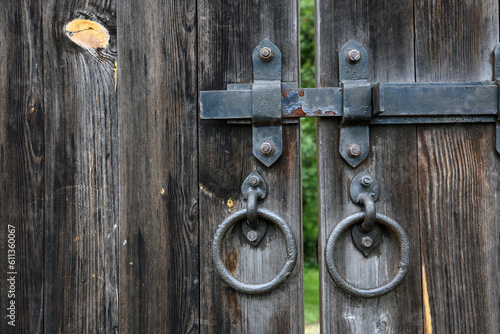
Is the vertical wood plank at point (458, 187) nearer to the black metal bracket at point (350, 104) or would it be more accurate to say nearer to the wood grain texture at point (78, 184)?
the black metal bracket at point (350, 104)

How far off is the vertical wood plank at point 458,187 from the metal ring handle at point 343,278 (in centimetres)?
5

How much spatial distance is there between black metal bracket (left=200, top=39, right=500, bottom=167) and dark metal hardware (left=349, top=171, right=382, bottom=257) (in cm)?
3

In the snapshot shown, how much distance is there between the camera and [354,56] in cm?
72

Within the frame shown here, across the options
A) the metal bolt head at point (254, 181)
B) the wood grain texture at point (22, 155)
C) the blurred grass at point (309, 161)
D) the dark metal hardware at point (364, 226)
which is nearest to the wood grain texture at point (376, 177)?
the dark metal hardware at point (364, 226)

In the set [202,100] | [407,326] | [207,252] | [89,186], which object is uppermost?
[202,100]

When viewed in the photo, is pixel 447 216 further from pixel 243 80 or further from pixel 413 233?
pixel 243 80

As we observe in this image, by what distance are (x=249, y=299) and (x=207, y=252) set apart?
0.12 m

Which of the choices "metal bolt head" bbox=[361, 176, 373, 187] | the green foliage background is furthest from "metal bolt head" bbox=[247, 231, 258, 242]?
the green foliage background

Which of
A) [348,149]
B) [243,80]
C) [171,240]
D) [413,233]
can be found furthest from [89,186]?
[413,233]

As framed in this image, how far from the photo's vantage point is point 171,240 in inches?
29.3

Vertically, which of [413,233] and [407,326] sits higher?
[413,233]

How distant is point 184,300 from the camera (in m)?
0.74

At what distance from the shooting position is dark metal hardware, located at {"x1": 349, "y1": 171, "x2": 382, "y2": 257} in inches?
28.2

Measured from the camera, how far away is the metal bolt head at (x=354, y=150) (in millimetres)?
714
